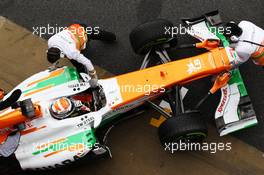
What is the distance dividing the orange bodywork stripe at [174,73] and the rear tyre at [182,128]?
0.32 m

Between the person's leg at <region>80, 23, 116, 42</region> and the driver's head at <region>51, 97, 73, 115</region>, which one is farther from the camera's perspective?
the person's leg at <region>80, 23, 116, 42</region>

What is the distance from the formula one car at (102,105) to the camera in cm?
368

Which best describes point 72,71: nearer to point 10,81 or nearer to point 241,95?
point 10,81

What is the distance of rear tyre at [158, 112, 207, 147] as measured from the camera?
12.3ft

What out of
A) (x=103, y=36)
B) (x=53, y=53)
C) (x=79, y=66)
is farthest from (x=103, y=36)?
(x=53, y=53)

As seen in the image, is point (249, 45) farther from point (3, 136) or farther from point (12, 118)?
point (3, 136)

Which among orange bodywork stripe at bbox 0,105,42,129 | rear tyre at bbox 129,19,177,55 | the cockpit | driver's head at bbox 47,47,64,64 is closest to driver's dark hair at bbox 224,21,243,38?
rear tyre at bbox 129,19,177,55

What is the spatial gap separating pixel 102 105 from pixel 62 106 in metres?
0.43

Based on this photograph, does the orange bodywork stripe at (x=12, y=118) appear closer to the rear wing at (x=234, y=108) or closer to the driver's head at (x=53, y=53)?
the driver's head at (x=53, y=53)

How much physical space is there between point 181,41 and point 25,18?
185cm

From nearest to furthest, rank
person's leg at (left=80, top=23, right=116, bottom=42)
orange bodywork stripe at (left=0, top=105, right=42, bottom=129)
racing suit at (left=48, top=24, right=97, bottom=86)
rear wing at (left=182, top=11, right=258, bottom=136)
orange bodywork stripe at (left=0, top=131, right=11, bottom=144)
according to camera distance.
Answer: orange bodywork stripe at (left=0, top=105, right=42, bottom=129), orange bodywork stripe at (left=0, top=131, right=11, bottom=144), racing suit at (left=48, top=24, right=97, bottom=86), rear wing at (left=182, top=11, right=258, bottom=136), person's leg at (left=80, top=23, right=116, bottom=42)

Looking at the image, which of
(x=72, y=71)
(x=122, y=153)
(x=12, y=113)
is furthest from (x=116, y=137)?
(x=12, y=113)

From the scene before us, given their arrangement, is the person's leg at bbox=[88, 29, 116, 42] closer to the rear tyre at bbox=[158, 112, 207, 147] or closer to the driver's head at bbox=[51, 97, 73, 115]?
the driver's head at bbox=[51, 97, 73, 115]

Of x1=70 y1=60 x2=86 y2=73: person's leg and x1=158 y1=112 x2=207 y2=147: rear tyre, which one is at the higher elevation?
x1=70 y1=60 x2=86 y2=73: person's leg
